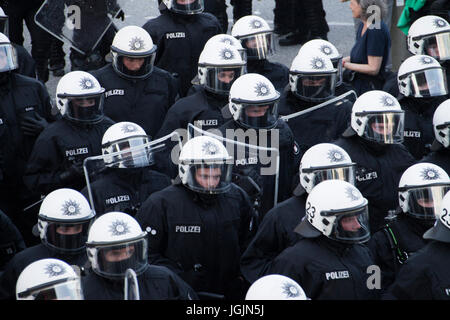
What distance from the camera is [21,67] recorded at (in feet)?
36.2

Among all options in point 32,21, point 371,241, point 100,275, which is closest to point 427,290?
point 371,241

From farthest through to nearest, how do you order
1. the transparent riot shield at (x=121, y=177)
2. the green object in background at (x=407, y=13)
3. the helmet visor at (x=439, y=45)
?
the green object in background at (x=407, y=13), the helmet visor at (x=439, y=45), the transparent riot shield at (x=121, y=177)

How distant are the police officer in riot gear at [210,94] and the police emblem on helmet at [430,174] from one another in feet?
7.66

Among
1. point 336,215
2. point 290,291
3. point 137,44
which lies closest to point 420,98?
point 137,44

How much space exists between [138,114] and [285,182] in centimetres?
184

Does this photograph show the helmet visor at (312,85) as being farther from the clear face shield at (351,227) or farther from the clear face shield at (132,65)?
the clear face shield at (351,227)

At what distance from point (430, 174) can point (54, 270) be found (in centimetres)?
305

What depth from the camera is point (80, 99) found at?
9445 mm

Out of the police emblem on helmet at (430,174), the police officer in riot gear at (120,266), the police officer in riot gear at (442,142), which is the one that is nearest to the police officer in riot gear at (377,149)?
the police officer in riot gear at (442,142)

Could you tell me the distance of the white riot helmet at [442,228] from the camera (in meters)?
7.34
